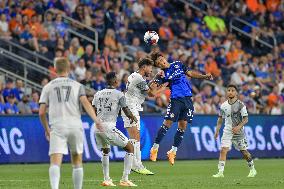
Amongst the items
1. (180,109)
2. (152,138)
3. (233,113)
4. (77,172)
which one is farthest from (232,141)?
(77,172)

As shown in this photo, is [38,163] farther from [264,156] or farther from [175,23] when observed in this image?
[175,23]

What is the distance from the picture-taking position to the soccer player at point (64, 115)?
43.2ft

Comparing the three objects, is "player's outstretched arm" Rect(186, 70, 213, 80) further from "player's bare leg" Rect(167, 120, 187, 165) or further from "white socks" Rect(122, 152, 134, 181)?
"white socks" Rect(122, 152, 134, 181)

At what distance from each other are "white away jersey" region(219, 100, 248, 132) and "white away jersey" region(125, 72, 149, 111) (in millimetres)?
1901

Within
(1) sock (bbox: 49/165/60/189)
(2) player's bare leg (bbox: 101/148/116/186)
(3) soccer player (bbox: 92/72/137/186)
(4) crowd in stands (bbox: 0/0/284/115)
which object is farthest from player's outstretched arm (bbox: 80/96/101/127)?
(4) crowd in stands (bbox: 0/0/284/115)

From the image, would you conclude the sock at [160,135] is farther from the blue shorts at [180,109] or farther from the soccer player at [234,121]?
the soccer player at [234,121]

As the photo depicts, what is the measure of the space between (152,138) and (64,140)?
46.7 ft

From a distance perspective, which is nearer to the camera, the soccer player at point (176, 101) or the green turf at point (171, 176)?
the green turf at point (171, 176)

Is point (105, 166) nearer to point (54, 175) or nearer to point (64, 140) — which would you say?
point (64, 140)

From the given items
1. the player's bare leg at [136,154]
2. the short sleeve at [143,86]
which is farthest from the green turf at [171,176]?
the short sleeve at [143,86]

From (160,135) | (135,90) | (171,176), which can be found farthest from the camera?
(160,135)

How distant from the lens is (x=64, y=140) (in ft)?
43.3

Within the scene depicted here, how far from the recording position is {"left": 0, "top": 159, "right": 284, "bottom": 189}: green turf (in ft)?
55.4

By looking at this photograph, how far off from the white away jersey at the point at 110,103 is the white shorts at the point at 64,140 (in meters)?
3.24
